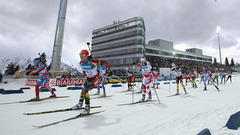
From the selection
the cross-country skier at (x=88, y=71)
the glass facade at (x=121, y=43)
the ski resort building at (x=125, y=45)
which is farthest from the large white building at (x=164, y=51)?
the cross-country skier at (x=88, y=71)

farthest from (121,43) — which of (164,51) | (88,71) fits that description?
(88,71)

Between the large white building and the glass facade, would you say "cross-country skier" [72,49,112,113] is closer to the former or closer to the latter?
the glass facade

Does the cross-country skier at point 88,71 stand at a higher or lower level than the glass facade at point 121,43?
lower

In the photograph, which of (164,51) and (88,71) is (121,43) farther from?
(88,71)

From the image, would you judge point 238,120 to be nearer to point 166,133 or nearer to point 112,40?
point 166,133

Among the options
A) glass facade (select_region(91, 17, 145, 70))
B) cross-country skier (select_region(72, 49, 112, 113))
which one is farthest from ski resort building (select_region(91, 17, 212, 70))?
cross-country skier (select_region(72, 49, 112, 113))

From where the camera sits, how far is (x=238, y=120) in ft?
10.6

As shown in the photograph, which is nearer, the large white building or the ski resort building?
the ski resort building

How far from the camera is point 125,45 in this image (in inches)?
1973

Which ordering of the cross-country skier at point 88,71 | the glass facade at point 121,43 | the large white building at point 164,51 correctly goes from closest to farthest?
the cross-country skier at point 88,71 < the glass facade at point 121,43 < the large white building at point 164,51

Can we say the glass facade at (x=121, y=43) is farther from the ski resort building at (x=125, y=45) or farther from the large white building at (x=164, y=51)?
the large white building at (x=164, y=51)

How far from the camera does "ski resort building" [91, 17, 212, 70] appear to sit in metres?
47.8

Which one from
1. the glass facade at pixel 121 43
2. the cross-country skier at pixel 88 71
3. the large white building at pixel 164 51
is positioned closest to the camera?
the cross-country skier at pixel 88 71

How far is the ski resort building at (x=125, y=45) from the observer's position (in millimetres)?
47812
